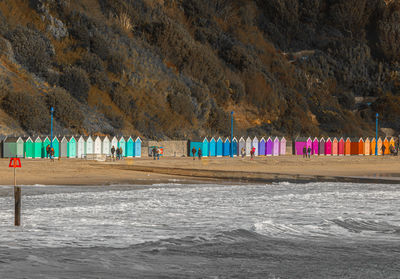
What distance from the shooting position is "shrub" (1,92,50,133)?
56.5 metres

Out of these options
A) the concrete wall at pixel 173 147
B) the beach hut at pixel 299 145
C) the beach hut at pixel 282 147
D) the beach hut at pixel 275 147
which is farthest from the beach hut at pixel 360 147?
the concrete wall at pixel 173 147

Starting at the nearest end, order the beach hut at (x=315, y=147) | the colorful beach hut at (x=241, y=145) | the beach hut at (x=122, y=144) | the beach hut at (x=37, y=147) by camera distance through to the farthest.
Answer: the beach hut at (x=37, y=147), the beach hut at (x=122, y=144), the colorful beach hut at (x=241, y=145), the beach hut at (x=315, y=147)

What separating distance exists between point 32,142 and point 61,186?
21916 mm

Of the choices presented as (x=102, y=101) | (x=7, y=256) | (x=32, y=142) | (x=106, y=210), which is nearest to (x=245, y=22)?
(x=102, y=101)

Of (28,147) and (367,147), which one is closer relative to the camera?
A: (28,147)

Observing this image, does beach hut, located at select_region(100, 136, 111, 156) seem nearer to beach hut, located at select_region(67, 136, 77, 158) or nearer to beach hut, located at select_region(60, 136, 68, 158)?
beach hut, located at select_region(67, 136, 77, 158)

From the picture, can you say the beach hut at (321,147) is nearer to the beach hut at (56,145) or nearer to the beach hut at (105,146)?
the beach hut at (105,146)

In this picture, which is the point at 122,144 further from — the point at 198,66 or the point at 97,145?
the point at 198,66

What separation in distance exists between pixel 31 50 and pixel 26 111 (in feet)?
36.4

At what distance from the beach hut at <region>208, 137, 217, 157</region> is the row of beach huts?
752 cm

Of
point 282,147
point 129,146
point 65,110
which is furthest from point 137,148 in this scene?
point 282,147

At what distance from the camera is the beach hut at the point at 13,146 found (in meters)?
45.8

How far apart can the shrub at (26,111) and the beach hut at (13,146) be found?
10.7m

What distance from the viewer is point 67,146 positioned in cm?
4894
